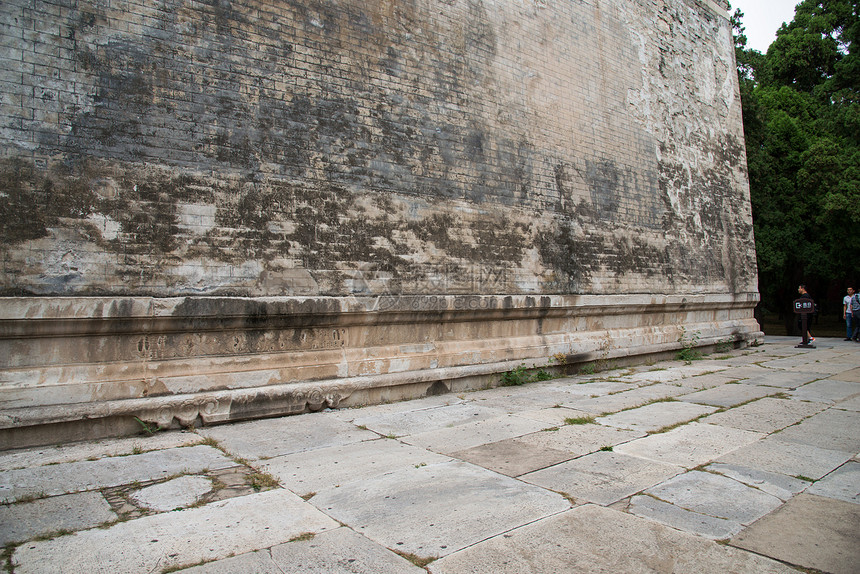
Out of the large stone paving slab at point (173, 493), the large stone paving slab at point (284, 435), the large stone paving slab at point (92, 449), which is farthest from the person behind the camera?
the large stone paving slab at point (284, 435)

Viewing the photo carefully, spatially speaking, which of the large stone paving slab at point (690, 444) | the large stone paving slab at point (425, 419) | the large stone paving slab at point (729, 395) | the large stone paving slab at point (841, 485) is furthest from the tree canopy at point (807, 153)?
the large stone paving slab at point (425, 419)

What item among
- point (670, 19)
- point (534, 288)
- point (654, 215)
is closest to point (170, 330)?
point (534, 288)

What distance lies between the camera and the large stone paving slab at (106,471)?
334cm

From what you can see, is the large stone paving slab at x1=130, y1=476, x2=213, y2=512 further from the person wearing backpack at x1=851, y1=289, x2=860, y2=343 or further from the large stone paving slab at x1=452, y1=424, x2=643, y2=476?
the person wearing backpack at x1=851, y1=289, x2=860, y2=343

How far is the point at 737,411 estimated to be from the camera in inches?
220

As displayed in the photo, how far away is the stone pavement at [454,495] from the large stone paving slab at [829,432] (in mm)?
29

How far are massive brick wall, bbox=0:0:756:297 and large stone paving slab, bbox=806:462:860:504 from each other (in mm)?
4258

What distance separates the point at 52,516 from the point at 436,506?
2105mm

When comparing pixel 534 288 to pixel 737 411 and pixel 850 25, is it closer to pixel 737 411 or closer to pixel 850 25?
pixel 737 411

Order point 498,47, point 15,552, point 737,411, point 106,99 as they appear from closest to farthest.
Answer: point 15,552 < point 106,99 < point 737,411 < point 498,47

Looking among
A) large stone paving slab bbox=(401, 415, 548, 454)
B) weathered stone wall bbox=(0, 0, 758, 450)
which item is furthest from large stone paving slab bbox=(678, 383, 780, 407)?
large stone paving slab bbox=(401, 415, 548, 454)

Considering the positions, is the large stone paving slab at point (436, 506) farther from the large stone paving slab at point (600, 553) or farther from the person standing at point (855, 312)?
the person standing at point (855, 312)

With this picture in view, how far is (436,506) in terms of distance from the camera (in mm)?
3047

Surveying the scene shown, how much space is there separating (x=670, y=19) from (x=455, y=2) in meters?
6.40
